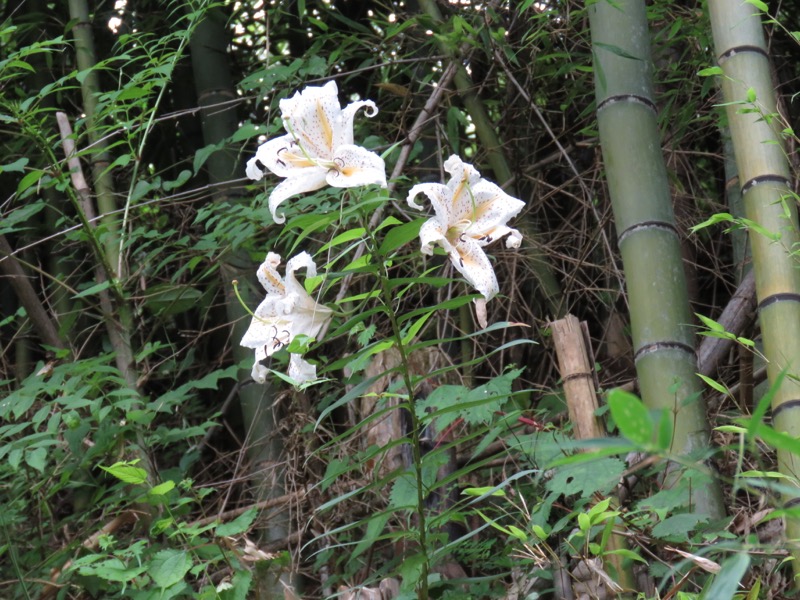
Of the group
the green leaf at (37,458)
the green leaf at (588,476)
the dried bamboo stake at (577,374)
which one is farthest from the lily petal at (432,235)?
the green leaf at (37,458)

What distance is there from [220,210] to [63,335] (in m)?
0.45

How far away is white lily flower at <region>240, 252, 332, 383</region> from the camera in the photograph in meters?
1.13

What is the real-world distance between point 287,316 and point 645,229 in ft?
2.18

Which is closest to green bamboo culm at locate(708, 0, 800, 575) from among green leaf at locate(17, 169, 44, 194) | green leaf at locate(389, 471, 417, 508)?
green leaf at locate(389, 471, 417, 508)

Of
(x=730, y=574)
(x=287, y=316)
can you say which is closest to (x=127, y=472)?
(x=287, y=316)

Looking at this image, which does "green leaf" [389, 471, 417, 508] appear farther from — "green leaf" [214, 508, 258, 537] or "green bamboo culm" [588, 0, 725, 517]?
"green bamboo culm" [588, 0, 725, 517]

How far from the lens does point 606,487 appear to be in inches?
52.8

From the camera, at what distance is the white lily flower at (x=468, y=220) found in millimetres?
1081

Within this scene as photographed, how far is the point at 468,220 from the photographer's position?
3.68ft

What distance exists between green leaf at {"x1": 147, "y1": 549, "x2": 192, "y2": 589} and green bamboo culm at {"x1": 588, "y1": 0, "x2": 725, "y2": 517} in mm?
746

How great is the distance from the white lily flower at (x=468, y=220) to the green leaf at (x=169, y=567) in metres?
0.70

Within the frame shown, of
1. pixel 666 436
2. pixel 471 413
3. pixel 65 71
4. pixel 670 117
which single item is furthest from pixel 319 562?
pixel 65 71

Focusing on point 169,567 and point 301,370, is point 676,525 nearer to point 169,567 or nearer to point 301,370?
point 301,370

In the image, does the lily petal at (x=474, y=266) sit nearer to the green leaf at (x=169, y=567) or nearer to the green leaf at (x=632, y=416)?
the green leaf at (x=632, y=416)
